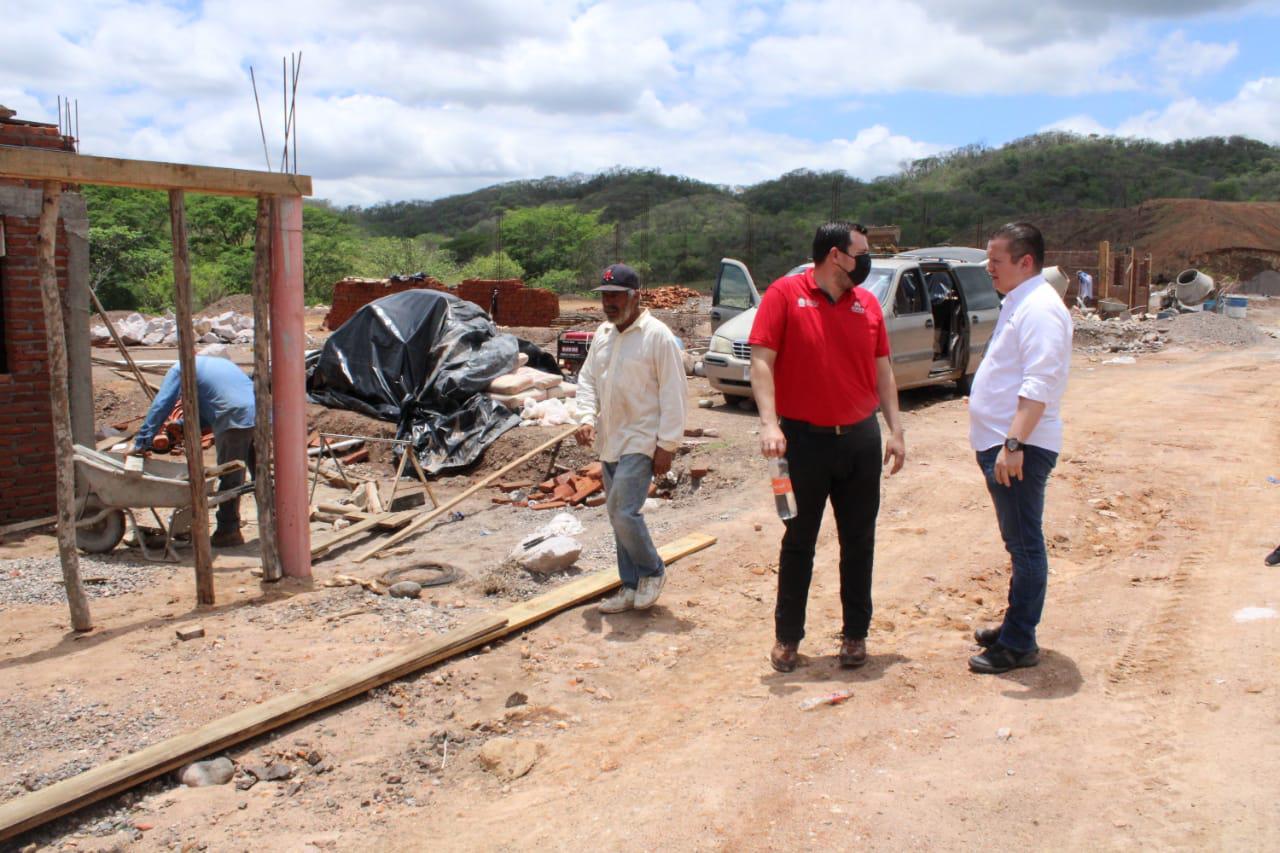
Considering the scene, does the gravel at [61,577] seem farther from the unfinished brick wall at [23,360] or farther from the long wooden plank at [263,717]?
the long wooden plank at [263,717]

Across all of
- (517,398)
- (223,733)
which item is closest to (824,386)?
(223,733)

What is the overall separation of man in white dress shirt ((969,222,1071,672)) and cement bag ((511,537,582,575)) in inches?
115

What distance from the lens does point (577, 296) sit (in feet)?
121

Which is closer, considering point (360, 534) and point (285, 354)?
point (285, 354)

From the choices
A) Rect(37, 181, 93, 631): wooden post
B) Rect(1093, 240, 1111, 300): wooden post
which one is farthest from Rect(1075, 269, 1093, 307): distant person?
Rect(37, 181, 93, 631): wooden post

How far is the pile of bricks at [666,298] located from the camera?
25.8 meters

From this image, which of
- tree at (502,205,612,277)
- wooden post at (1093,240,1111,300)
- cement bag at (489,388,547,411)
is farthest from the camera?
tree at (502,205,612,277)

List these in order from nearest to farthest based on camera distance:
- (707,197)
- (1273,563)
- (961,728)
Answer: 1. (961,728)
2. (1273,563)
3. (707,197)

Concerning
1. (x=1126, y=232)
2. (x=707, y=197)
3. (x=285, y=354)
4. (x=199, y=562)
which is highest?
(x=707, y=197)

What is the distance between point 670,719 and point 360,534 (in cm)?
430

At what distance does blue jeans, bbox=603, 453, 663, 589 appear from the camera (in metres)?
5.27

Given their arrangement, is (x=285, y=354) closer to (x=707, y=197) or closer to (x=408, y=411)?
(x=408, y=411)

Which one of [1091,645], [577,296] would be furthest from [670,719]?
[577,296]

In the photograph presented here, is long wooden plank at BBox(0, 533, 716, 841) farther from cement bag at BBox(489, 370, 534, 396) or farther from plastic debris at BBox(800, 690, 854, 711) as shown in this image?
cement bag at BBox(489, 370, 534, 396)
